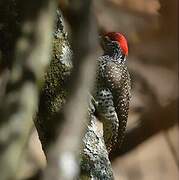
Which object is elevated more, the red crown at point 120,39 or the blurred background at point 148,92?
the red crown at point 120,39

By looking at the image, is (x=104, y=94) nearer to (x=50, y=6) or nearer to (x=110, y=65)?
(x=110, y=65)

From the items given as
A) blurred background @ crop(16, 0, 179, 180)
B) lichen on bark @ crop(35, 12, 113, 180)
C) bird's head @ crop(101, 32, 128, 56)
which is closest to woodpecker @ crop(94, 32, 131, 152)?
bird's head @ crop(101, 32, 128, 56)

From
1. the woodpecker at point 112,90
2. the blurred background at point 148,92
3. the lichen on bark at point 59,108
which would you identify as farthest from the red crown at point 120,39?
the blurred background at point 148,92

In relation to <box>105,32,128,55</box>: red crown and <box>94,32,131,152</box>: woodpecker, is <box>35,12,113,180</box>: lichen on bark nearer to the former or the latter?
<box>94,32,131,152</box>: woodpecker

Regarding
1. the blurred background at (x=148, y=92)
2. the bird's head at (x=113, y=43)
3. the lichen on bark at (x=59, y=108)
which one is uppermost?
the lichen on bark at (x=59, y=108)

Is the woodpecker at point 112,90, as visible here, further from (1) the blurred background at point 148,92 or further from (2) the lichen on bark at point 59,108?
(1) the blurred background at point 148,92

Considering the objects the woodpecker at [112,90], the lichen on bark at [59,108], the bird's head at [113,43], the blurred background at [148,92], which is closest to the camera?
the lichen on bark at [59,108]
